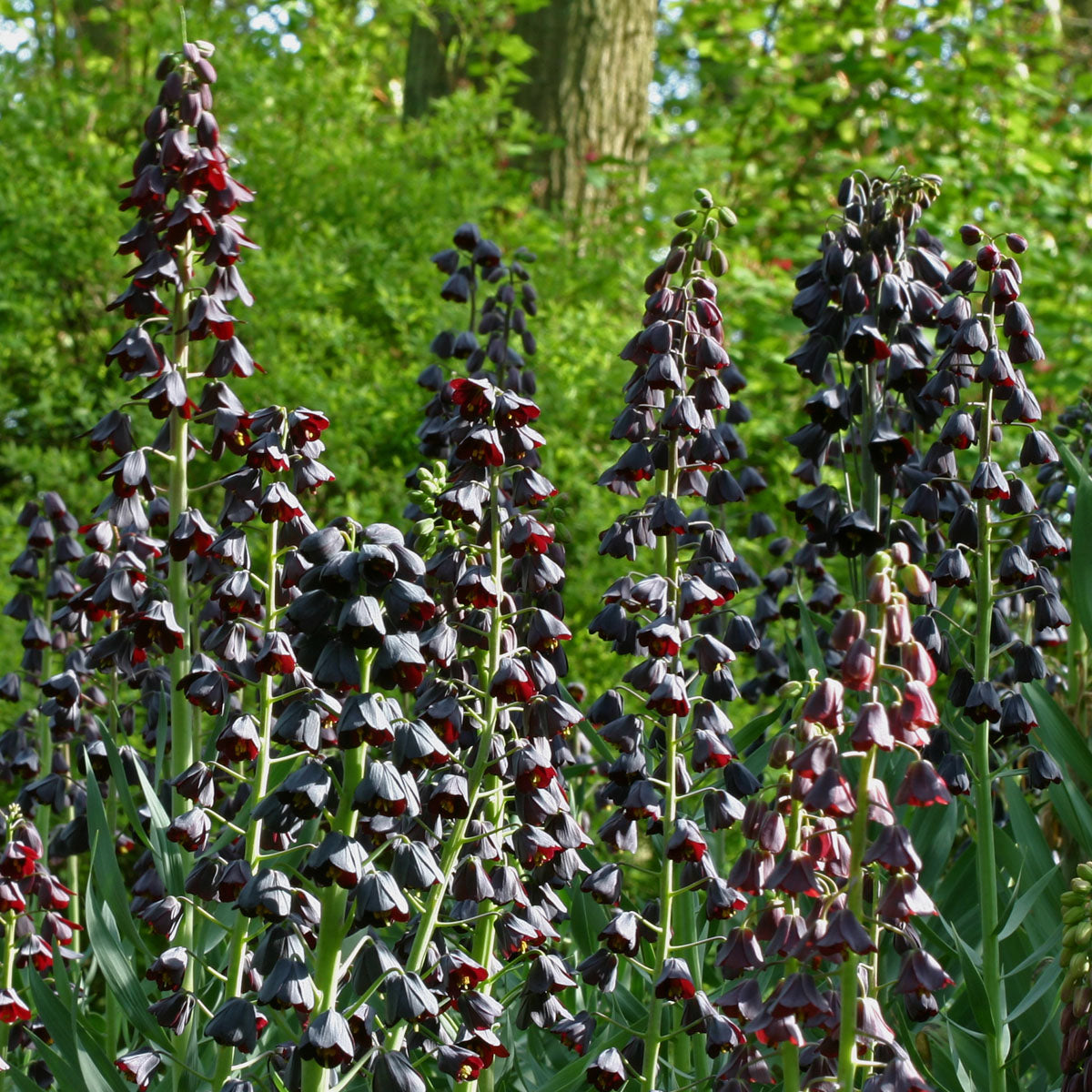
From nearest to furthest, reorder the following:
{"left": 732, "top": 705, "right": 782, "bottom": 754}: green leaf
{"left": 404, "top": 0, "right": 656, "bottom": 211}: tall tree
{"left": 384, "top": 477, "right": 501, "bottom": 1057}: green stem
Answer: {"left": 384, "top": 477, "right": 501, "bottom": 1057}: green stem, {"left": 732, "top": 705, "right": 782, "bottom": 754}: green leaf, {"left": 404, "top": 0, "right": 656, "bottom": 211}: tall tree

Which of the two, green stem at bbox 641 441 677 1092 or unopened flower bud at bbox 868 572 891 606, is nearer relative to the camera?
unopened flower bud at bbox 868 572 891 606

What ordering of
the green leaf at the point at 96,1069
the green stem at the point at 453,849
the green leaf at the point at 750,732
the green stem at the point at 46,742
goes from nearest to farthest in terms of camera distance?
the green stem at the point at 453,849 < the green leaf at the point at 96,1069 < the green leaf at the point at 750,732 < the green stem at the point at 46,742

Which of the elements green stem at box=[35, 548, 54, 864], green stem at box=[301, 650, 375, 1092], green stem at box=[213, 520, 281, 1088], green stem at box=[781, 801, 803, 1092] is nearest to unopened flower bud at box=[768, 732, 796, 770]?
green stem at box=[781, 801, 803, 1092]

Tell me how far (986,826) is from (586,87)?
571 cm

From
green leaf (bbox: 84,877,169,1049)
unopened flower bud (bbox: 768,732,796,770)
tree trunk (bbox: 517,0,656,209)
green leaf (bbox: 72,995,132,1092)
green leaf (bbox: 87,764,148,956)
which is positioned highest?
tree trunk (bbox: 517,0,656,209)

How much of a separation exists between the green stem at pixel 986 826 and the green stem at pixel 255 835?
131 centimetres

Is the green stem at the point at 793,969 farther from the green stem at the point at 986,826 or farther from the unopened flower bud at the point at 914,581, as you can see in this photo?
the green stem at the point at 986,826

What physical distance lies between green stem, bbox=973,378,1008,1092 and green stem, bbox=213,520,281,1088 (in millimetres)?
1307

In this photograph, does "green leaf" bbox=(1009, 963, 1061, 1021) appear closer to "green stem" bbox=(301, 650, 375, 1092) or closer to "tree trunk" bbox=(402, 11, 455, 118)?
"green stem" bbox=(301, 650, 375, 1092)

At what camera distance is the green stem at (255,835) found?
2.20 meters

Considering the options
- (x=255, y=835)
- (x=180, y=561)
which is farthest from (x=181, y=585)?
(x=255, y=835)

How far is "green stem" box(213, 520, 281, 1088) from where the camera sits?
7.22 feet

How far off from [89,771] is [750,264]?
5524 millimetres

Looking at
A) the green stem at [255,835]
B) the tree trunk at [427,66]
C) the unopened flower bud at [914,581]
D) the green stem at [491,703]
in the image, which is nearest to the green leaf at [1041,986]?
the green stem at [491,703]
